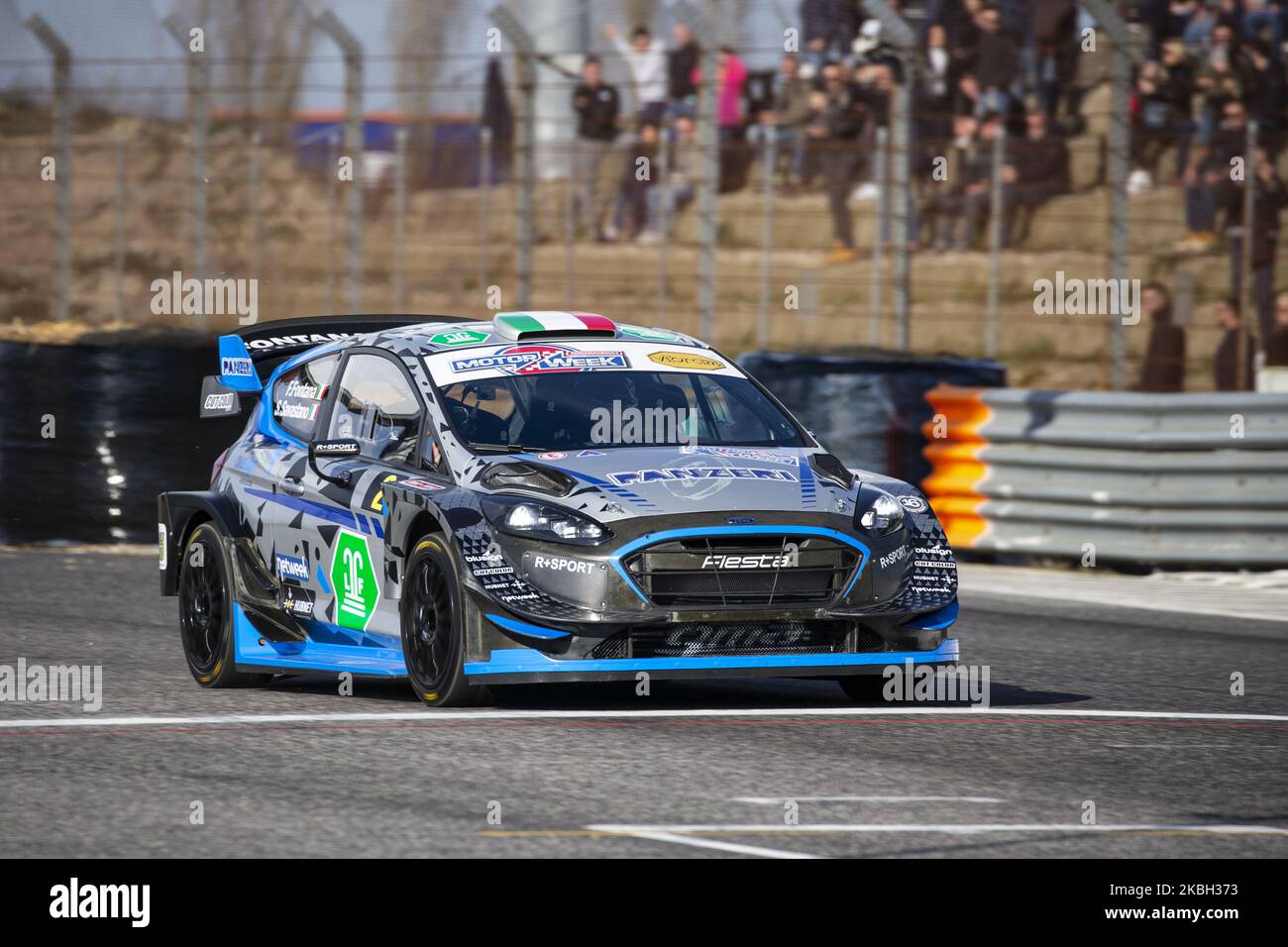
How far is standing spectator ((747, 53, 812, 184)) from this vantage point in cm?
1883

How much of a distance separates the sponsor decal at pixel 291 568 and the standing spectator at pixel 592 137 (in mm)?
9552

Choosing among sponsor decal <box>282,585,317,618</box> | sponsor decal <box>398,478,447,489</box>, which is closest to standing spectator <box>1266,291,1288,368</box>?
sponsor decal <box>282,585,317,618</box>

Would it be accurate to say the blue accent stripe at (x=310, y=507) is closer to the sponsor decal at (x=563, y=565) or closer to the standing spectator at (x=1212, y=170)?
the sponsor decal at (x=563, y=565)

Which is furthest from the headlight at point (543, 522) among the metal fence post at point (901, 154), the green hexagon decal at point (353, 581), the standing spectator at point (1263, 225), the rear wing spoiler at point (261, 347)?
the standing spectator at point (1263, 225)

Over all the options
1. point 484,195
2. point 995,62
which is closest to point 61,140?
point 484,195

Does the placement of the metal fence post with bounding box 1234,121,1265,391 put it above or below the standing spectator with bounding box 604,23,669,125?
below

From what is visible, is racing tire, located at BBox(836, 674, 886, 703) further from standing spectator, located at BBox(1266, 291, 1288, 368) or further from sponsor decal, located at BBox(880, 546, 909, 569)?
standing spectator, located at BBox(1266, 291, 1288, 368)

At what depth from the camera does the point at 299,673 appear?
9.38m

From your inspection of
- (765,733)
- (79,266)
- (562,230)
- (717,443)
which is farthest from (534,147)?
(765,733)

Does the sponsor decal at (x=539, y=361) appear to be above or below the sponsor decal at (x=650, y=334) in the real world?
below

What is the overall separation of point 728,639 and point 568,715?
0.69 metres

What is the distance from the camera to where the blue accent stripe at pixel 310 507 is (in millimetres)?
9094

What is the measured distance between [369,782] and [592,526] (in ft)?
5.04

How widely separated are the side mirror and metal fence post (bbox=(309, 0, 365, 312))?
9045 mm
